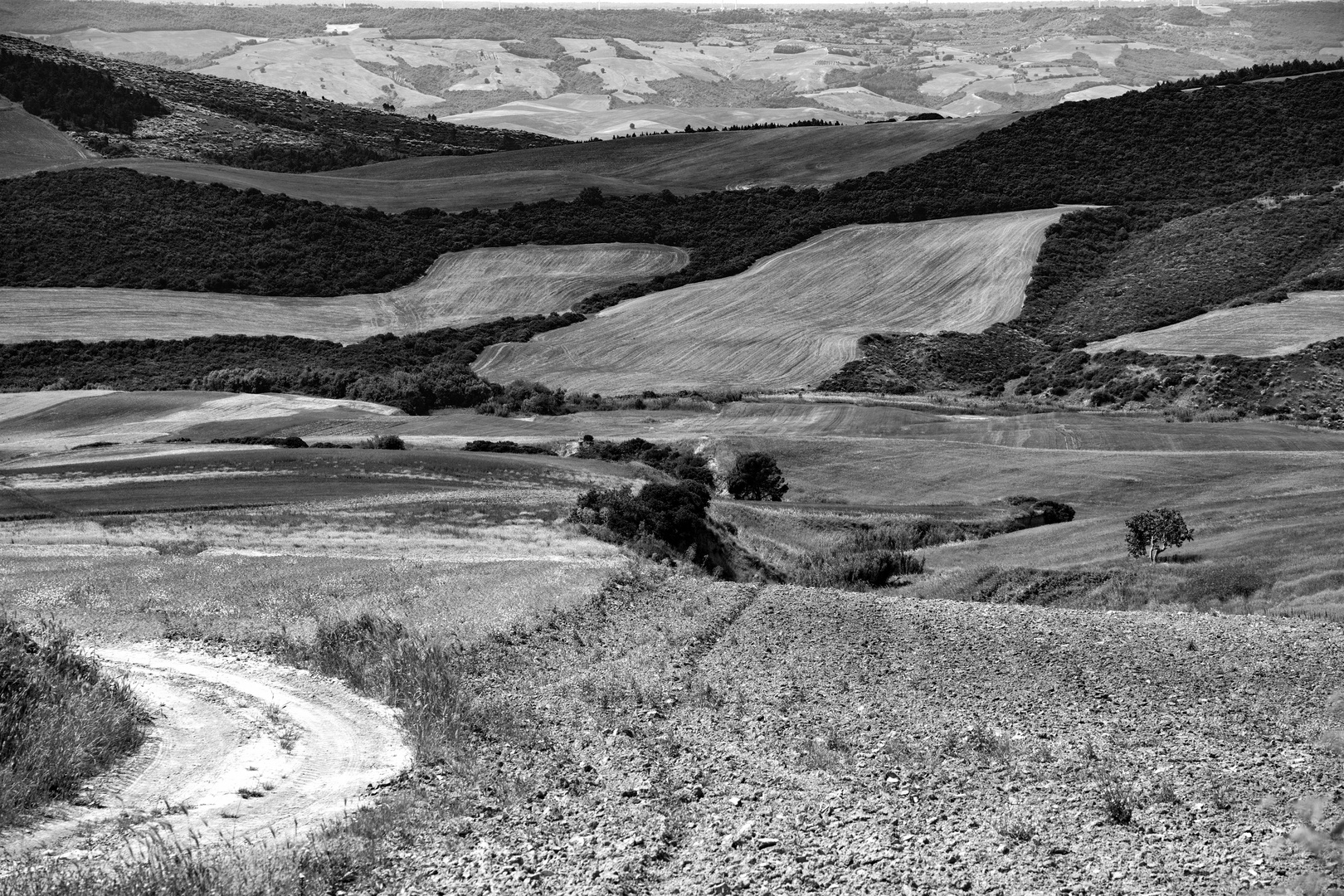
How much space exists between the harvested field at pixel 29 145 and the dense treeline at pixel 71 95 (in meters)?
2.34

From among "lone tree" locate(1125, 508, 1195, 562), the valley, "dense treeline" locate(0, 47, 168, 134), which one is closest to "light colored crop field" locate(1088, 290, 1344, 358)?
the valley

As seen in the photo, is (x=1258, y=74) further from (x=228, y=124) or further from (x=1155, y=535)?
(x=1155, y=535)

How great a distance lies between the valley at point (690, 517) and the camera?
431 inches

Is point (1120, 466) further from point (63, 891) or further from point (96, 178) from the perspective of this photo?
point (96, 178)

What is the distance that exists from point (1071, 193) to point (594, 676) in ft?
403

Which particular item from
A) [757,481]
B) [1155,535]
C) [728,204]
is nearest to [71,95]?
[728,204]

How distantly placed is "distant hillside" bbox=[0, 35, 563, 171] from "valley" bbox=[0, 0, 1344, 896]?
8137 mm

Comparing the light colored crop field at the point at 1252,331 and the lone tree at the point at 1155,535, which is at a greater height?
the light colored crop field at the point at 1252,331

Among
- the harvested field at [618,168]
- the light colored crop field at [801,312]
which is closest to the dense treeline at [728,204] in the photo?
the harvested field at [618,168]

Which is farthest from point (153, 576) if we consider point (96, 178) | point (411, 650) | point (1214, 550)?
point (96, 178)

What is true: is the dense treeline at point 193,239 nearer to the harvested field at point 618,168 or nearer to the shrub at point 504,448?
the harvested field at point 618,168

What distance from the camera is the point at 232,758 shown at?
13.4 metres

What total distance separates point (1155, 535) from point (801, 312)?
7369cm

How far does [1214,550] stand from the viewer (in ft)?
105
